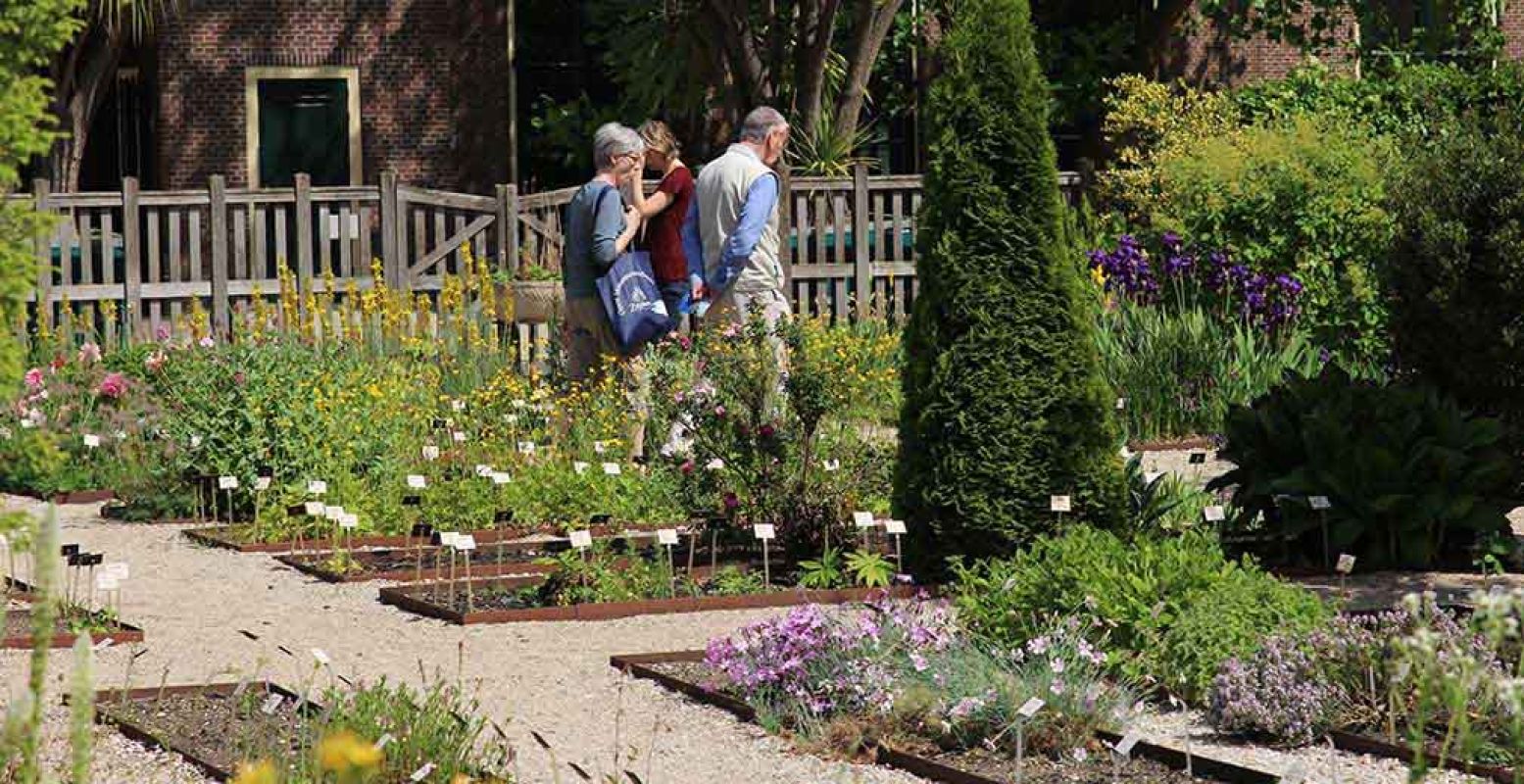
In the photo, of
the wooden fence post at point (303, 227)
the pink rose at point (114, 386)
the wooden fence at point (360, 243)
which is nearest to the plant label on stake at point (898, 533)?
the pink rose at point (114, 386)

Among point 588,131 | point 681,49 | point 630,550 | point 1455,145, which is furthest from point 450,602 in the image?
point 588,131

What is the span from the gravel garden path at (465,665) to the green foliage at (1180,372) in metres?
5.73

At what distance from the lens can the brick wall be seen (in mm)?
27812

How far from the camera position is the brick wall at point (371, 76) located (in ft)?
91.2

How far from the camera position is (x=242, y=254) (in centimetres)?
2008

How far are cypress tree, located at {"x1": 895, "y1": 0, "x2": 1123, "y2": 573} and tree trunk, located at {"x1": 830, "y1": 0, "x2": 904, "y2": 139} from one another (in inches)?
547

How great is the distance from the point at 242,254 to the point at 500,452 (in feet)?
27.8

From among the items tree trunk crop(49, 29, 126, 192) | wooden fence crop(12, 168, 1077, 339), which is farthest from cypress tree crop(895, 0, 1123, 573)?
tree trunk crop(49, 29, 126, 192)

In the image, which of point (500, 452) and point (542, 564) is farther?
point (500, 452)

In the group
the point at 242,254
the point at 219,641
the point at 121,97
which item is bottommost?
the point at 219,641

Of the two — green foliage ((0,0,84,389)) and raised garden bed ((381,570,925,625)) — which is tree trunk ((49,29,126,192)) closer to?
raised garden bed ((381,570,925,625))

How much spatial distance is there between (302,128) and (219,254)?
9206 mm

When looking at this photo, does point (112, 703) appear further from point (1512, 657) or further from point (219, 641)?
point (1512, 657)

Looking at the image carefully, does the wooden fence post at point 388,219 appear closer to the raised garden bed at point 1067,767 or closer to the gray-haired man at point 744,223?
the gray-haired man at point 744,223
